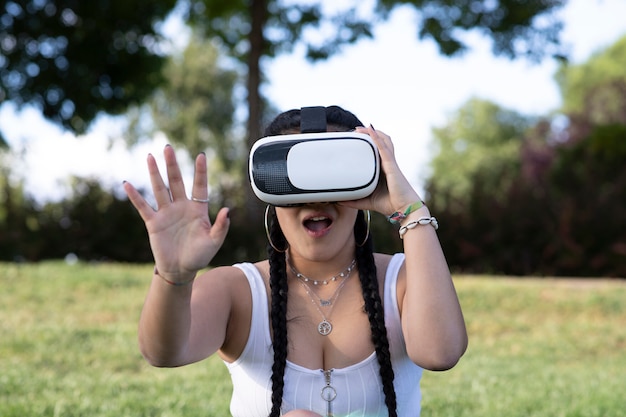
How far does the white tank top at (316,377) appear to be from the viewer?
232 centimetres

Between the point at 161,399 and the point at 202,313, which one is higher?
the point at 202,313

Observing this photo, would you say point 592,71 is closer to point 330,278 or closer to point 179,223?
point 330,278

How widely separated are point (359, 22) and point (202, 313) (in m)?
11.6

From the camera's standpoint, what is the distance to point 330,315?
7.86 ft

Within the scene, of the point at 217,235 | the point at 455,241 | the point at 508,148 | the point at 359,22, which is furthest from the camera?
the point at 508,148

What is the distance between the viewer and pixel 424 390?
5125mm

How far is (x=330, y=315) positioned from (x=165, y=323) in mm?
626

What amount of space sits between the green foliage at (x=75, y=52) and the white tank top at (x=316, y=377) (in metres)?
12.0

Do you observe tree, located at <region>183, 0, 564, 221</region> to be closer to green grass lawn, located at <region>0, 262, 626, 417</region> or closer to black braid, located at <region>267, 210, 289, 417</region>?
green grass lawn, located at <region>0, 262, 626, 417</region>

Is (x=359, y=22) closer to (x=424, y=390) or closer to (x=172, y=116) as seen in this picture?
(x=424, y=390)

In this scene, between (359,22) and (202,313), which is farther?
(359,22)

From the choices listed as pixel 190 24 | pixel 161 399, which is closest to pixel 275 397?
pixel 161 399

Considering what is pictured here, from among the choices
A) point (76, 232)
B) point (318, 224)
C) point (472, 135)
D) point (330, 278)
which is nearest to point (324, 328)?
point (330, 278)

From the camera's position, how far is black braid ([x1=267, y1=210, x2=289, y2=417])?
2295 mm
